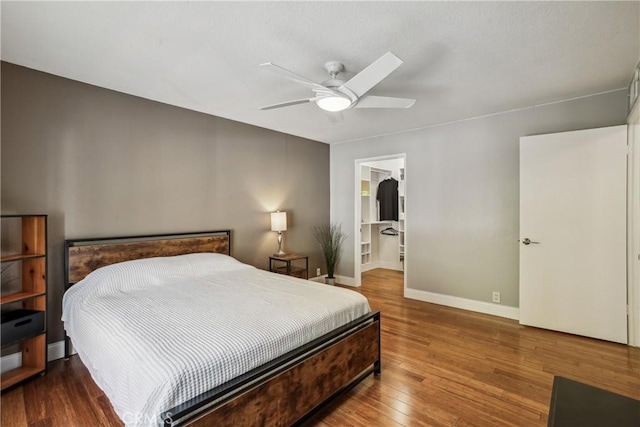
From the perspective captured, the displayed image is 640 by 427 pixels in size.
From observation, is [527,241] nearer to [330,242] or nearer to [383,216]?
[330,242]

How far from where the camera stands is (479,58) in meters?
2.36

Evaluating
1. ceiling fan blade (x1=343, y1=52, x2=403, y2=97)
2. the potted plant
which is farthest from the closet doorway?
ceiling fan blade (x1=343, y1=52, x2=403, y2=97)

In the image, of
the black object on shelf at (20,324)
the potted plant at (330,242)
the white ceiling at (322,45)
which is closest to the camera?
the white ceiling at (322,45)

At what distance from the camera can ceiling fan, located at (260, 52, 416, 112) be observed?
1877 millimetres

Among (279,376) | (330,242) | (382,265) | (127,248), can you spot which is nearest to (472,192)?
(330,242)

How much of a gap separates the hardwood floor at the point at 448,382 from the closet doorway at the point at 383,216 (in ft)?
10.3

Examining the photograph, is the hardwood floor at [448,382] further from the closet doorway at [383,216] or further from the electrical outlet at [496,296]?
the closet doorway at [383,216]

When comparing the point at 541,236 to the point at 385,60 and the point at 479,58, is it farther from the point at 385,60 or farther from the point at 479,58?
the point at 385,60

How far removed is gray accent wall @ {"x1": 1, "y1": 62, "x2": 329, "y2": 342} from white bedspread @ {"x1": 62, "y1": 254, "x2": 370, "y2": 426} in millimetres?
606

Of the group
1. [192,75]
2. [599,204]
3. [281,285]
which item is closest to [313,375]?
[281,285]

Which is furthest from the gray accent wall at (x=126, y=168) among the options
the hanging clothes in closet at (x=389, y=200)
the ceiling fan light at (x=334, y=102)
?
the hanging clothes in closet at (x=389, y=200)

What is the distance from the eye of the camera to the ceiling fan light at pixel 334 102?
2283 millimetres

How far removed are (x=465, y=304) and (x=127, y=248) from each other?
407 cm

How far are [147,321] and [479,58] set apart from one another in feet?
9.87
